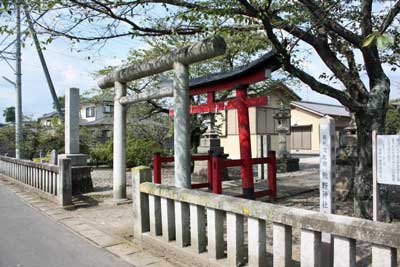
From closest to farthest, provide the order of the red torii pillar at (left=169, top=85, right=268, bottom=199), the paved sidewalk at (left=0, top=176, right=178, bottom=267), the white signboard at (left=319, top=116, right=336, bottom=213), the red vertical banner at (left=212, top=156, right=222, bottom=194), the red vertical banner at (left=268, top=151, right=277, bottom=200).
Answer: the white signboard at (left=319, top=116, right=336, bottom=213)
the paved sidewalk at (left=0, top=176, right=178, bottom=267)
the red vertical banner at (left=212, top=156, right=222, bottom=194)
the red torii pillar at (left=169, top=85, right=268, bottom=199)
the red vertical banner at (left=268, top=151, right=277, bottom=200)

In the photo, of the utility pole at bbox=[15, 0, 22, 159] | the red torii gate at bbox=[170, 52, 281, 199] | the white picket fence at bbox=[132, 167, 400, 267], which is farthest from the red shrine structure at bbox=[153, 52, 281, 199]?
the utility pole at bbox=[15, 0, 22, 159]

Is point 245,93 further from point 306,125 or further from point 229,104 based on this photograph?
point 306,125

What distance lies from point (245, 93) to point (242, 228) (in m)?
4.18

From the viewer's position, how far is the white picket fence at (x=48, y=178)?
780 cm

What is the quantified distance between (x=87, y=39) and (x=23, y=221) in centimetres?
359

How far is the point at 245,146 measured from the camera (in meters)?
7.25

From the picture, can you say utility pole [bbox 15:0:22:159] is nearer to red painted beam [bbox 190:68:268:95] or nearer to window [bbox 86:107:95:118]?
red painted beam [bbox 190:68:268:95]

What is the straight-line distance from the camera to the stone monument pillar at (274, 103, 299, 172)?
15.2 m

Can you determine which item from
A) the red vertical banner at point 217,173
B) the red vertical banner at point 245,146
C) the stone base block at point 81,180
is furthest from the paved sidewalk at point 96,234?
the red vertical banner at point 245,146

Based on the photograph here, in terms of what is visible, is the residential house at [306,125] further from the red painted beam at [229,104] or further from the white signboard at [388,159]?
the white signboard at [388,159]

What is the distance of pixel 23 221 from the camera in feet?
21.7

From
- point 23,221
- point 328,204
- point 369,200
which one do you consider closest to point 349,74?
point 369,200

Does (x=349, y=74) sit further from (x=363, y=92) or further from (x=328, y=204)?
(x=328, y=204)

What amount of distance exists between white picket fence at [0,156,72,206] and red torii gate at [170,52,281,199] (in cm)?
353
